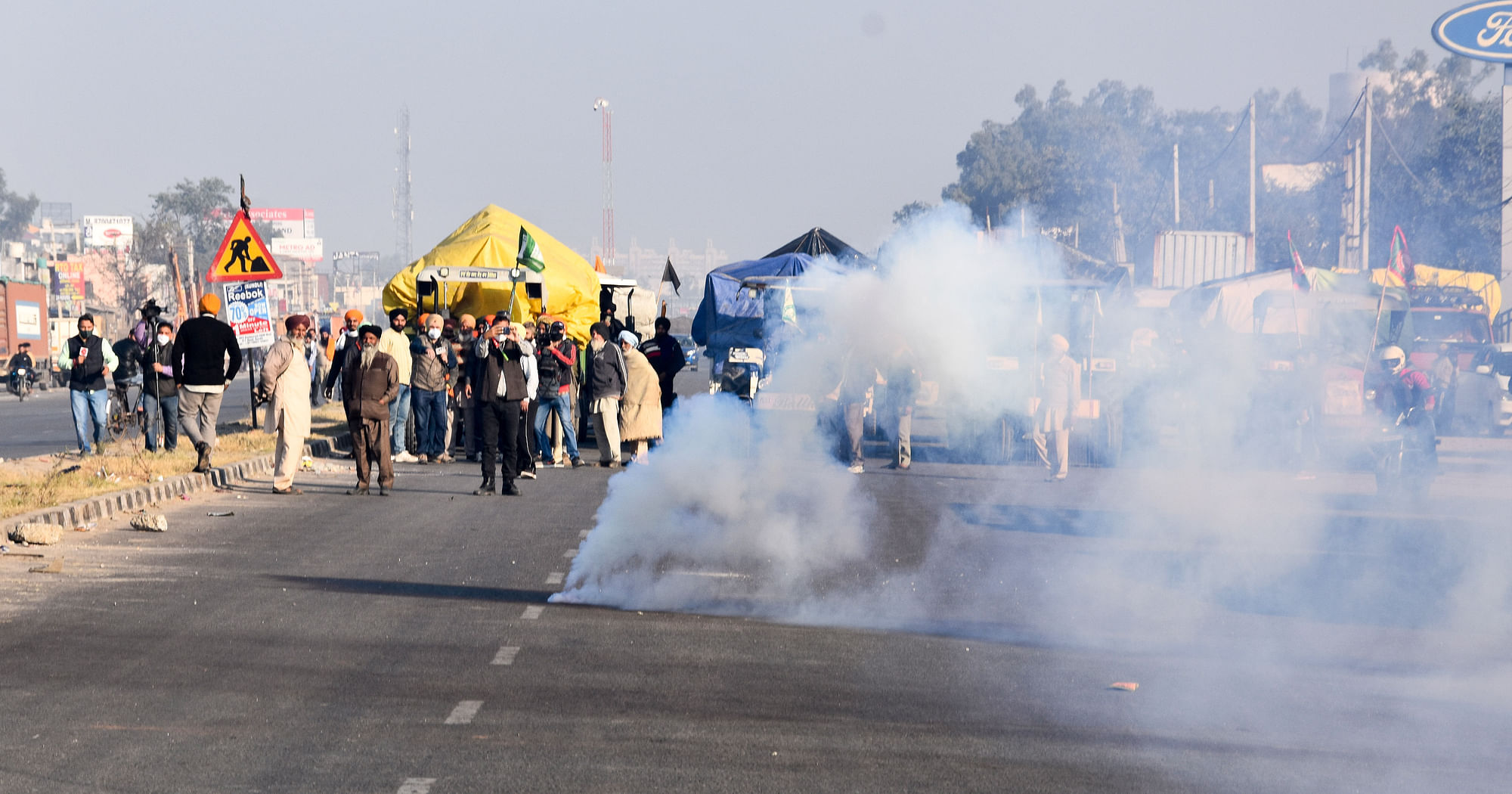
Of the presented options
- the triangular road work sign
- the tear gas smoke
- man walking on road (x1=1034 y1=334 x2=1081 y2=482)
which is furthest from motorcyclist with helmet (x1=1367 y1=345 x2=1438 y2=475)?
the triangular road work sign

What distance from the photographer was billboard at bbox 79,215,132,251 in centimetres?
10844

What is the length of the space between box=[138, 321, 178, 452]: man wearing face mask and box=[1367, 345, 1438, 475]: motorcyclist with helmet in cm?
1409

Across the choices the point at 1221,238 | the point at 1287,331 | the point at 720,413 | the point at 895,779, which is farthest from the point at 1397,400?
the point at 1221,238

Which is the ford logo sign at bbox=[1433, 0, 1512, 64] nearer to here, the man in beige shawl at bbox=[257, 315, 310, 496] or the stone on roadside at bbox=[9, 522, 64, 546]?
the man in beige shawl at bbox=[257, 315, 310, 496]

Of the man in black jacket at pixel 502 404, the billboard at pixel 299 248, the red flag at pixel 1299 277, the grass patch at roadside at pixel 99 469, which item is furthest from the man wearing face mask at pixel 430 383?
the billboard at pixel 299 248

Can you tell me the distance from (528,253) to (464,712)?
610 inches

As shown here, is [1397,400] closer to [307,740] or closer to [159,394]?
[307,740]

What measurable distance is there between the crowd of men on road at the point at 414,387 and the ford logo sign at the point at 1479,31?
18685mm

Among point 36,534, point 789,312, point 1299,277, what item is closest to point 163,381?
point 36,534

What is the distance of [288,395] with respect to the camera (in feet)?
48.7

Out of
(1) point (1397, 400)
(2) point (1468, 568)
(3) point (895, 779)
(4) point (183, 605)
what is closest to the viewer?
(3) point (895, 779)

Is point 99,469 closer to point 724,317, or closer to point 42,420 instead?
point 724,317

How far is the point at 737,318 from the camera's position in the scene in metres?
25.2

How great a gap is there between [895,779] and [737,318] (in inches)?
789
